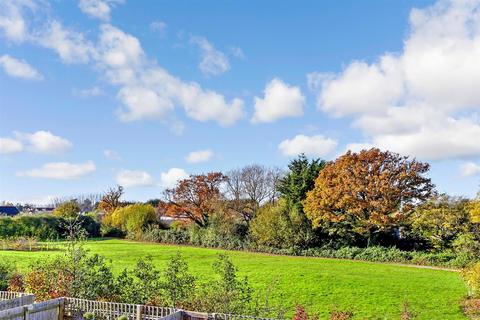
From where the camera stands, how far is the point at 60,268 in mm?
10633

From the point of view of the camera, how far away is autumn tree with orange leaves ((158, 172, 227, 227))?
43188mm

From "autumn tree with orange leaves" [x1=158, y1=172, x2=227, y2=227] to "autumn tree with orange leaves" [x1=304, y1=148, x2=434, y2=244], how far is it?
14979mm

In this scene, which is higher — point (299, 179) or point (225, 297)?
point (299, 179)

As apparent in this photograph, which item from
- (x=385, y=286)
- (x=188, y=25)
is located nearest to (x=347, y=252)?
(x=385, y=286)

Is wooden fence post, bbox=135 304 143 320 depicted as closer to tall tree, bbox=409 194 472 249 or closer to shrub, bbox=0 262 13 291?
shrub, bbox=0 262 13 291

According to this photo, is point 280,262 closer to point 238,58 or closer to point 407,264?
point 407,264

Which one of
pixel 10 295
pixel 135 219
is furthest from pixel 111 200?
pixel 10 295

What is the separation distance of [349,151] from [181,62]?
19.2m

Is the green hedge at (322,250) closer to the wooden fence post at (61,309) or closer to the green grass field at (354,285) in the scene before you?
the green grass field at (354,285)

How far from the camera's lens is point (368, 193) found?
2923cm

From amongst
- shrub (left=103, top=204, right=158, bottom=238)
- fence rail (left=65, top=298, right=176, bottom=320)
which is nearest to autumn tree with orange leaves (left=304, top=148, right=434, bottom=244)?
shrub (left=103, top=204, right=158, bottom=238)

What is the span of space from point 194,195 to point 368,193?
20.1m

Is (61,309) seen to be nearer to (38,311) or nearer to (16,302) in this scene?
(38,311)

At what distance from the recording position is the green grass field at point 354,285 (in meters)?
13.4
